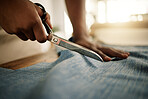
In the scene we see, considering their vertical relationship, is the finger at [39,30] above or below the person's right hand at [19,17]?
below

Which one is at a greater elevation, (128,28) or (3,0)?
(3,0)

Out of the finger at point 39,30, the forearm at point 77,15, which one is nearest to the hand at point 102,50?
the forearm at point 77,15

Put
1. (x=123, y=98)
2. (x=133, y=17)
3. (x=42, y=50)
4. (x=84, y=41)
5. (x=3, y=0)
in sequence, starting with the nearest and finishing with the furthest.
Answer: (x=123, y=98), (x=3, y=0), (x=84, y=41), (x=42, y=50), (x=133, y=17)

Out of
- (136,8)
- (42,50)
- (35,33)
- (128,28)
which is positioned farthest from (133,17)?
(35,33)

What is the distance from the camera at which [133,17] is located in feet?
13.0

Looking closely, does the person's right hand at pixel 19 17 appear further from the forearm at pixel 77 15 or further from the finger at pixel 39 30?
the forearm at pixel 77 15

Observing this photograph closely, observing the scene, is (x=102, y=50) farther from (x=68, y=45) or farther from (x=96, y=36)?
(x=96, y=36)

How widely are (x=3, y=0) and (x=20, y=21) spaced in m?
0.07

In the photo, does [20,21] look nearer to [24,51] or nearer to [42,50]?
[24,51]

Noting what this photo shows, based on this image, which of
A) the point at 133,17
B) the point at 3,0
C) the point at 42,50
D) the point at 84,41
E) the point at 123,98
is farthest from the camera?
the point at 133,17

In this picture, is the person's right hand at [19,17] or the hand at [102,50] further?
the hand at [102,50]

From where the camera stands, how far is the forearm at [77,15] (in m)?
0.72

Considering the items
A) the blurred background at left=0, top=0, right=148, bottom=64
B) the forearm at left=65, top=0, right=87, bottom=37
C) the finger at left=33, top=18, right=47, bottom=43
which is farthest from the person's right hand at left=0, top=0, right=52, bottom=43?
the forearm at left=65, top=0, right=87, bottom=37

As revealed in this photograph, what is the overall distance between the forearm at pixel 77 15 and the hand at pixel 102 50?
5 cm
